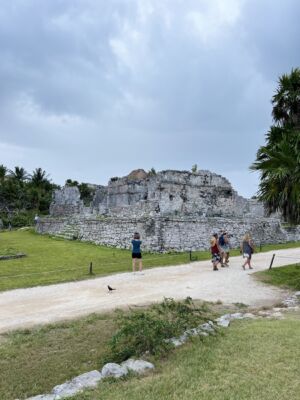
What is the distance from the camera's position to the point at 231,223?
22891 millimetres

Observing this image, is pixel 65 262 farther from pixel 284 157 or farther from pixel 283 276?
pixel 284 157

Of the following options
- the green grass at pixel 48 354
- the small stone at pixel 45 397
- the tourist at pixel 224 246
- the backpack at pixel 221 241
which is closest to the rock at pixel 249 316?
the green grass at pixel 48 354

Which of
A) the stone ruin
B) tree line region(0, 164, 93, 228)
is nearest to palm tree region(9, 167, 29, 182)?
tree line region(0, 164, 93, 228)

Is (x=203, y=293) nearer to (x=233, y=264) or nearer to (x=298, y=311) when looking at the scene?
(x=298, y=311)

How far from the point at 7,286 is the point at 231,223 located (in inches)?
599

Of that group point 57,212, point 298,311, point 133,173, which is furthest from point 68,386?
point 133,173

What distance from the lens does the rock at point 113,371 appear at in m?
4.43

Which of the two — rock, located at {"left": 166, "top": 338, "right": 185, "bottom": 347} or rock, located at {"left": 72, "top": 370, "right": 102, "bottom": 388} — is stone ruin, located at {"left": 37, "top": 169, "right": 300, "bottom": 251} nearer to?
rock, located at {"left": 166, "top": 338, "right": 185, "bottom": 347}

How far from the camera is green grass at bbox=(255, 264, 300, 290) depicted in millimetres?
11298

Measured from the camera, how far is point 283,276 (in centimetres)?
1240

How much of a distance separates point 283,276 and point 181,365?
8740 millimetres

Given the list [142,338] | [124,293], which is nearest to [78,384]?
[142,338]

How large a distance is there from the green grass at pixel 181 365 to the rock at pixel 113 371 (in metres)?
0.14

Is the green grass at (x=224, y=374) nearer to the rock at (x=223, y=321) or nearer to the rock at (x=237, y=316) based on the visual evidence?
Result: the rock at (x=223, y=321)
